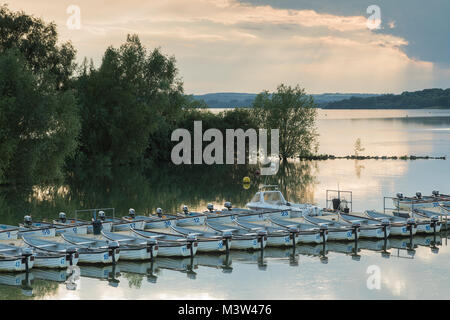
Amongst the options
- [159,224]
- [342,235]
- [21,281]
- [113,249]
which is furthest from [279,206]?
[21,281]

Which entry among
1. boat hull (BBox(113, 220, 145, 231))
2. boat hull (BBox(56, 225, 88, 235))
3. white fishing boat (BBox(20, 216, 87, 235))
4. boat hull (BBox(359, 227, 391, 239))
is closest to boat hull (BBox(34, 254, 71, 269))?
white fishing boat (BBox(20, 216, 87, 235))

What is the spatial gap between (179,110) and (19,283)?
6424 centimetres

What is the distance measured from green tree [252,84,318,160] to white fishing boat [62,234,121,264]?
67042 mm

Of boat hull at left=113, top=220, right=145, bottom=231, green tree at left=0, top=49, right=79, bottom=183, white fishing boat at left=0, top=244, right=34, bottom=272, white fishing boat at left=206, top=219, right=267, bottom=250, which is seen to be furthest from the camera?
green tree at left=0, top=49, right=79, bottom=183

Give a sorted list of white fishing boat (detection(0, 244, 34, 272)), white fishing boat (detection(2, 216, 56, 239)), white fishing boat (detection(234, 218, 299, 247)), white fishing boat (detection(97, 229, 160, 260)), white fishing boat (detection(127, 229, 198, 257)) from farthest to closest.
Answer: white fishing boat (detection(234, 218, 299, 247)) → white fishing boat (detection(2, 216, 56, 239)) → white fishing boat (detection(127, 229, 198, 257)) → white fishing boat (detection(97, 229, 160, 260)) → white fishing boat (detection(0, 244, 34, 272))

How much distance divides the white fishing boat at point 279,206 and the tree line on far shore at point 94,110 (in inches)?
885

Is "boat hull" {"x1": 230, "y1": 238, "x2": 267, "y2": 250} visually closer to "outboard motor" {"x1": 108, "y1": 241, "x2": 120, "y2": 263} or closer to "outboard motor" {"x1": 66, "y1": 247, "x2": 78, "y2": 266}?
"outboard motor" {"x1": 108, "y1": 241, "x2": 120, "y2": 263}

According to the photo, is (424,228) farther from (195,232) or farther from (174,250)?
(174,250)

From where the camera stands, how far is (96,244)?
30922mm

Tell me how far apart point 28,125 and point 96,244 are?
28.4 m

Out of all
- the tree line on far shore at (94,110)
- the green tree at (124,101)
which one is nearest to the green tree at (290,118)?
the tree line on far shore at (94,110)

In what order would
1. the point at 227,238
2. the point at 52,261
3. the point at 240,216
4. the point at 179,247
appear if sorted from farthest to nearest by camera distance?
the point at 240,216, the point at 227,238, the point at 179,247, the point at 52,261

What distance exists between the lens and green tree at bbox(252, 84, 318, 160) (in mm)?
97125
